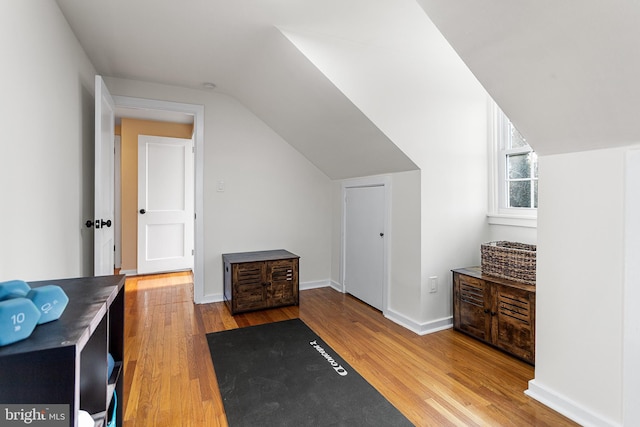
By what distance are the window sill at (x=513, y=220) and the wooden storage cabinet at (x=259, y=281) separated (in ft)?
6.26

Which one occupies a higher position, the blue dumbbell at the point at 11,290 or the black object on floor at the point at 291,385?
the blue dumbbell at the point at 11,290

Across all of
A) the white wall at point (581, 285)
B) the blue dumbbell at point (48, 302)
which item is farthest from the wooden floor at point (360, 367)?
the blue dumbbell at point (48, 302)

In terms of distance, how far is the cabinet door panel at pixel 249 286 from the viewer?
299 centimetres

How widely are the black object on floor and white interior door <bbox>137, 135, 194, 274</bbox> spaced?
2512 millimetres

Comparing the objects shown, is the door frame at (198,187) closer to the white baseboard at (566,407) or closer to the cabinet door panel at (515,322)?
the cabinet door panel at (515,322)

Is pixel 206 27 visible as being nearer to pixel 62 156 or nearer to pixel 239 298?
pixel 62 156

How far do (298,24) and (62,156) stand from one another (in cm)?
162

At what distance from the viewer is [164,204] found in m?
4.60

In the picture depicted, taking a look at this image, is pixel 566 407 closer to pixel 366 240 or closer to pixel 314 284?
pixel 366 240

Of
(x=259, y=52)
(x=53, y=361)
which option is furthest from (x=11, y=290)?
(x=259, y=52)

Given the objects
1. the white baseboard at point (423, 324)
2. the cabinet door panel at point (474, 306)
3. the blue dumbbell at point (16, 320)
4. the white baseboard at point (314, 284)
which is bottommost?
the white baseboard at point (423, 324)

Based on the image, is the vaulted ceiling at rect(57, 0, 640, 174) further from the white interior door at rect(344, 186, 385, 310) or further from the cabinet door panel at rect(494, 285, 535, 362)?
the cabinet door panel at rect(494, 285, 535, 362)

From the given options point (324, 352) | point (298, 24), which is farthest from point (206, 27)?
point (324, 352)

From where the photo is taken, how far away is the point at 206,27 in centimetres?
205
